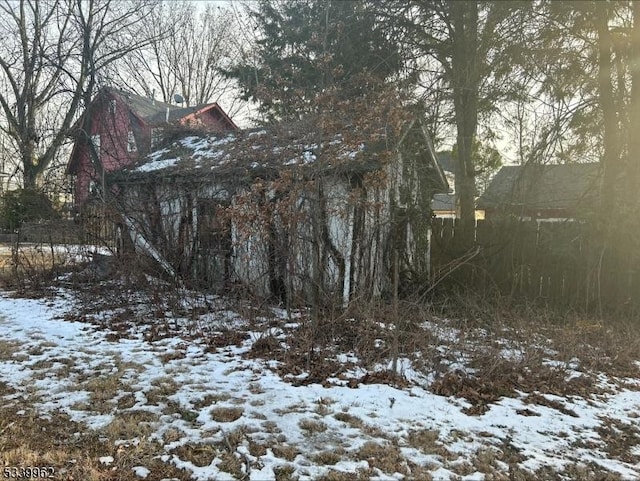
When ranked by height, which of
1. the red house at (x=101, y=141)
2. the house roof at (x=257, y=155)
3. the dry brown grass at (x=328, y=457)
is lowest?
the dry brown grass at (x=328, y=457)

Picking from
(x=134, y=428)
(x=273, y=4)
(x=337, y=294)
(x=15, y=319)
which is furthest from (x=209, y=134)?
(x=134, y=428)

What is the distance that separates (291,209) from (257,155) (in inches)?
95.9

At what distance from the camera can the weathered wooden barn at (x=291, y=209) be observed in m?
6.17

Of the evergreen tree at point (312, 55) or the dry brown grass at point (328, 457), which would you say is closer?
the dry brown grass at point (328, 457)

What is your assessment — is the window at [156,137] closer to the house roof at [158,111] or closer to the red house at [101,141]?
the red house at [101,141]

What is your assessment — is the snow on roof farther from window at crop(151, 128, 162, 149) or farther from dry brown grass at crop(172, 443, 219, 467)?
dry brown grass at crop(172, 443, 219, 467)

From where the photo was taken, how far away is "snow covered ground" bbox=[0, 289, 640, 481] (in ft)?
11.0

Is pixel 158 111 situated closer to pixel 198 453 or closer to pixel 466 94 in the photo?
pixel 466 94

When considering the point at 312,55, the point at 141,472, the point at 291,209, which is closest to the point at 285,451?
the point at 141,472

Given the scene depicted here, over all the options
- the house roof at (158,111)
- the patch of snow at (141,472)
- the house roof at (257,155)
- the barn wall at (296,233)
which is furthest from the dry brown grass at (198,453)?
the house roof at (158,111)

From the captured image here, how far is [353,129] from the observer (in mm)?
6168

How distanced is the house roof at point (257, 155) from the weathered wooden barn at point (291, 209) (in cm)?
2

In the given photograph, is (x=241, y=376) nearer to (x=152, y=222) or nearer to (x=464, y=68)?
(x=152, y=222)

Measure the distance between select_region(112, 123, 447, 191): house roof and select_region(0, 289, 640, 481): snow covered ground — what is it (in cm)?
278
